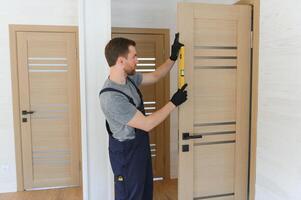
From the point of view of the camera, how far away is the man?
5.99 ft

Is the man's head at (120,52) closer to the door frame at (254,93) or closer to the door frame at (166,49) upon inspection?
the door frame at (254,93)

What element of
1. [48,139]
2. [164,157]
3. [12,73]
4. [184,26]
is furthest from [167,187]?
[12,73]

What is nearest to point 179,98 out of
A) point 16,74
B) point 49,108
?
point 49,108

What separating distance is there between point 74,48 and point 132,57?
6.35 feet

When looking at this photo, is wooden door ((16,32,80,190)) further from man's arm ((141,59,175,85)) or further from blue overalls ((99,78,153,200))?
blue overalls ((99,78,153,200))

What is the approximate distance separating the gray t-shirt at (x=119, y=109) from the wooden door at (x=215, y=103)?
1.65 ft

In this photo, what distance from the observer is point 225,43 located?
2273 mm

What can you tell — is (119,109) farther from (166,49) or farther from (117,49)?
(166,49)

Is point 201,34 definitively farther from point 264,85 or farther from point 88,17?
point 88,17

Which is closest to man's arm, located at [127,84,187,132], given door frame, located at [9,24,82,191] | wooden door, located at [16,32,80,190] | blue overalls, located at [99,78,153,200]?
blue overalls, located at [99,78,153,200]

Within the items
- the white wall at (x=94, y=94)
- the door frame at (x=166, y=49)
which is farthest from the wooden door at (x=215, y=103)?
the door frame at (x=166, y=49)

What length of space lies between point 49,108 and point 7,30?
111 cm

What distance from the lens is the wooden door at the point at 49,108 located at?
11.7 ft

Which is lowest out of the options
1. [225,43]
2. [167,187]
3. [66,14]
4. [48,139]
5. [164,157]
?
[167,187]
